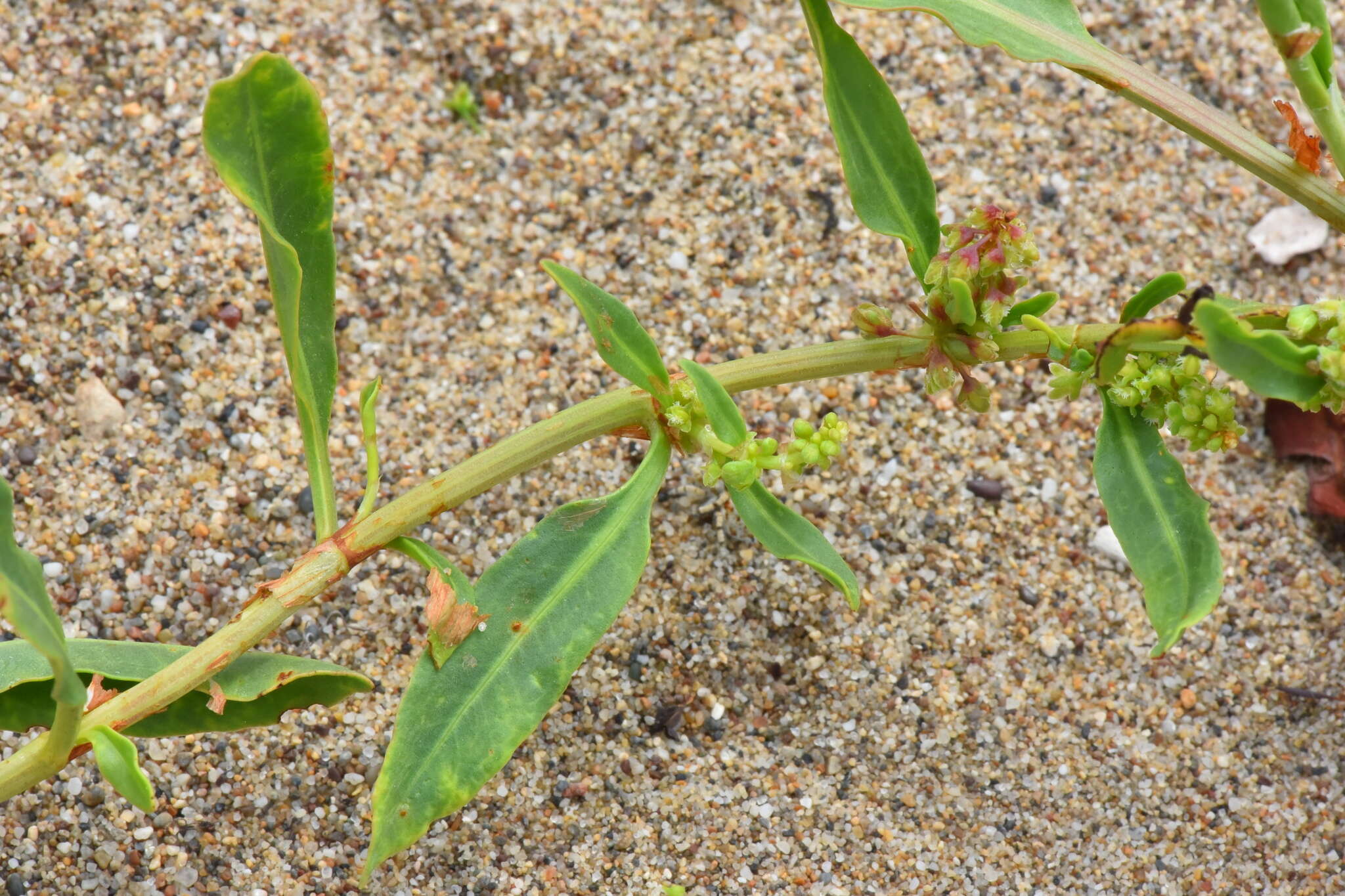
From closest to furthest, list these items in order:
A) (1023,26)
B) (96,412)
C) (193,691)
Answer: (193,691), (1023,26), (96,412)

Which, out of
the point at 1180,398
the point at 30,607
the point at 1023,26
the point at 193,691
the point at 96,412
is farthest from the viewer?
the point at 96,412

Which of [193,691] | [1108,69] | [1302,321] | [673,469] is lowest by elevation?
[673,469]

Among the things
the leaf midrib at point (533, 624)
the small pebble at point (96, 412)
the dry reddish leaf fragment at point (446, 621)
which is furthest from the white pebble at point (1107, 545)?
the small pebble at point (96, 412)

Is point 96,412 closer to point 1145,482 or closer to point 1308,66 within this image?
point 1145,482

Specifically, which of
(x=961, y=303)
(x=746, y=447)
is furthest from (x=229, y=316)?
(x=961, y=303)

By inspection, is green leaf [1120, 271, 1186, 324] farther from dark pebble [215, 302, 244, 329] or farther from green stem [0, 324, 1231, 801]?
dark pebble [215, 302, 244, 329]

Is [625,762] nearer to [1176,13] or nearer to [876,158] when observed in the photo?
[876,158]

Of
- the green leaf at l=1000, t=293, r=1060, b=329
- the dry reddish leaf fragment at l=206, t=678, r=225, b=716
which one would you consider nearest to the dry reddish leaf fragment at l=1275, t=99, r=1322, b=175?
the green leaf at l=1000, t=293, r=1060, b=329

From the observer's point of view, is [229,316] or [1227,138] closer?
[1227,138]
